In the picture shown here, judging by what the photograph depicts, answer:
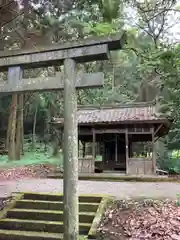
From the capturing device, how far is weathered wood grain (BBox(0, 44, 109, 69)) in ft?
15.7

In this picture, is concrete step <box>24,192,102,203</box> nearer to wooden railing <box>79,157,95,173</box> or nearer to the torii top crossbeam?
the torii top crossbeam

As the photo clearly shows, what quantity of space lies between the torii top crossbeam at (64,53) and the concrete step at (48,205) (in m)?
3.38

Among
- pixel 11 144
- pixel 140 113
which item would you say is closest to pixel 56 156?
pixel 11 144

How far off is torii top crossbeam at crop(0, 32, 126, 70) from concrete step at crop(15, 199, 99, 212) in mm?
3376

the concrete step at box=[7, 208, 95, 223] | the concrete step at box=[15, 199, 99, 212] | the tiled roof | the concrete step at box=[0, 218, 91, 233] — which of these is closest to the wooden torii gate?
the concrete step at box=[0, 218, 91, 233]

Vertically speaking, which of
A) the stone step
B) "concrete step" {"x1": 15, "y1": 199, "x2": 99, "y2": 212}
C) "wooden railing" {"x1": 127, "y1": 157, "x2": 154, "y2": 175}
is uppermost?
"wooden railing" {"x1": 127, "y1": 157, "x2": 154, "y2": 175}

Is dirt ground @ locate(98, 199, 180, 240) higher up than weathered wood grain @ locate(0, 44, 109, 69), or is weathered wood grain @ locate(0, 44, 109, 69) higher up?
weathered wood grain @ locate(0, 44, 109, 69)

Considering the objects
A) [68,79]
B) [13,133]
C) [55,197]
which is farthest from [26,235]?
[13,133]

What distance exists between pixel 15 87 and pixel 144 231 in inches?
143

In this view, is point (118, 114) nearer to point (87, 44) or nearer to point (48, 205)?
point (48, 205)

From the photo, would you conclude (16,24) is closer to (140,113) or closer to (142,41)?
(142,41)

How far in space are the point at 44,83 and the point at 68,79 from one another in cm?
46

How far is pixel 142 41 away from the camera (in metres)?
4.81

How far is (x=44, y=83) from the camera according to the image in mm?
5082
